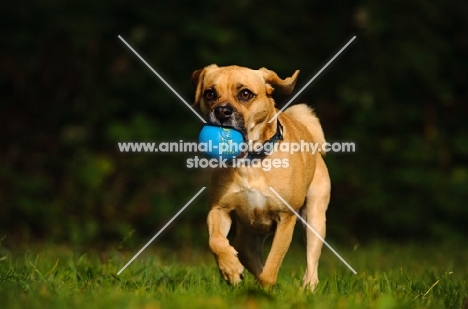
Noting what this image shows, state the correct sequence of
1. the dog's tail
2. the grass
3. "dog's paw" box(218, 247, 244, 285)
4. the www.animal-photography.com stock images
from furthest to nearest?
the www.animal-photography.com stock images, the dog's tail, "dog's paw" box(218, 247, 244, 285), the grass

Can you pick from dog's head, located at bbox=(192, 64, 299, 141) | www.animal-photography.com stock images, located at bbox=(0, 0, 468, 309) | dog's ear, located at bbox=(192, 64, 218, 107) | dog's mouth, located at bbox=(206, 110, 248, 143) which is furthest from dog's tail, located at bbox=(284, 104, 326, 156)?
www.animal-photography.com stock images, located at bbox=(0, 0, 468, 309)

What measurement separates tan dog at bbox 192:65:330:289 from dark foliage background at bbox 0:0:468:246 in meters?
4.67

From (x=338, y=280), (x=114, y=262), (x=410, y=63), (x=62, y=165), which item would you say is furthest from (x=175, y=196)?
(x=338, y=280)

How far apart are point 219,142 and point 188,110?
5.93m

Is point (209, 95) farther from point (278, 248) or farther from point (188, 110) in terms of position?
point (188, 110)

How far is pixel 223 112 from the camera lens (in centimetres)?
534

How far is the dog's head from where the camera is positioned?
538 cm

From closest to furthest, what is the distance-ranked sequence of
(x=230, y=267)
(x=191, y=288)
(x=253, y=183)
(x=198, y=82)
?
(x=191, y=288), (x=230, y=267), (x=253, y=183), (x=198, y=82)

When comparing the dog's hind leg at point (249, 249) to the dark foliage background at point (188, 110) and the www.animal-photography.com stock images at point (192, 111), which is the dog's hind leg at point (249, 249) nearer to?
the www.animal-photography.com stock images at point (192, 111)

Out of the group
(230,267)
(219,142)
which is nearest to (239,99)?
(219,142)

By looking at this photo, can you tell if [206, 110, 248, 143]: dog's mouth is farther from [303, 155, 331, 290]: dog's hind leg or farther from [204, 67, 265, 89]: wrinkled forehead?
[303, 155, 331, 290]: dog's hind leg

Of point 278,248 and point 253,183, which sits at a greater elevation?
point 253,183

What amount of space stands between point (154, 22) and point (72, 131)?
1727 millimetres

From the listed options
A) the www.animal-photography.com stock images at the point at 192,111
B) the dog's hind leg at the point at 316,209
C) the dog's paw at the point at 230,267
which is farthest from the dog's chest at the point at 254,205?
the www.animal-photography.com stock images at the point at 192,111
